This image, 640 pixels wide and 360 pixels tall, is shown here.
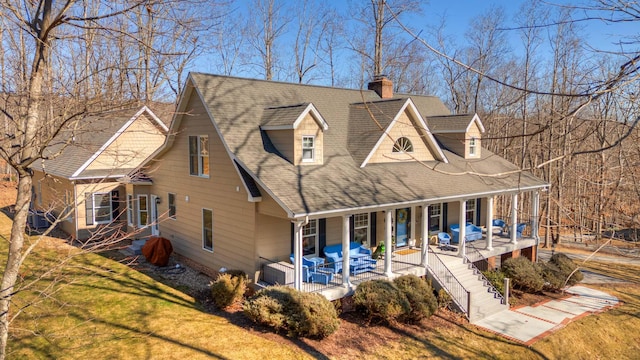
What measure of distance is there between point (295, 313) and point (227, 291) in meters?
2.58

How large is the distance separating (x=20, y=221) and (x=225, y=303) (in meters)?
7.82

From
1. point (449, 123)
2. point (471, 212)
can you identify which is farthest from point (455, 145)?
point (471, 212)

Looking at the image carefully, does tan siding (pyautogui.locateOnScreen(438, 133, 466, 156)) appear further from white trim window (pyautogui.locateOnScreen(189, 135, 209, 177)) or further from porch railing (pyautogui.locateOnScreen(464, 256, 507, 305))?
white trim window (pyautogui.locateOnScreen(189, 135, 209, 177))

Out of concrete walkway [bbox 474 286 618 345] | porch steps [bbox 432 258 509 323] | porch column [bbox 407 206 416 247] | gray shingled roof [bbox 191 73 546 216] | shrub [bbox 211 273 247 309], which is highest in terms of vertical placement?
gray shingled roof [bbox 191 73 546 216]

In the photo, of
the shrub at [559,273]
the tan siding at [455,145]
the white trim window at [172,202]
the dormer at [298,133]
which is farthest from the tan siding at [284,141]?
the shrub at [559,273]

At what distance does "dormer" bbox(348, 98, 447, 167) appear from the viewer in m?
17.8

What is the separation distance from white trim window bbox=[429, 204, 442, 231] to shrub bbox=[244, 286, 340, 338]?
10.1 metres

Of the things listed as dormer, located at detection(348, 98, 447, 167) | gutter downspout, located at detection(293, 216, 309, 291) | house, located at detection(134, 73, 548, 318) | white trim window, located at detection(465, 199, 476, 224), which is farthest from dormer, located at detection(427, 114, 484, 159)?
gutter downspout, located at detection(293, 216, 309, 291)

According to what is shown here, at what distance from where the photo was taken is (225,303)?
44.3 feet

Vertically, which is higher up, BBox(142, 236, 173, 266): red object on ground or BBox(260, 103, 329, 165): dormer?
BBox(260, 103, 329, 165): dormer

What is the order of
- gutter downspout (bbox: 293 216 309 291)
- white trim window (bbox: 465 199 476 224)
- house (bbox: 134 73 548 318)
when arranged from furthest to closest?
1. white trim window (bbox: 465 199 476 224)
2. house (bbox: 134 73 548 318)
3. gutter downspout (bbox: 293 216 309 291)

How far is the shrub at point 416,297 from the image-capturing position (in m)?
14.2

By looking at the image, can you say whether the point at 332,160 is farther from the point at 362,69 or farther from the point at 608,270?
the point at 362,69

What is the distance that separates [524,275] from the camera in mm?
18219
